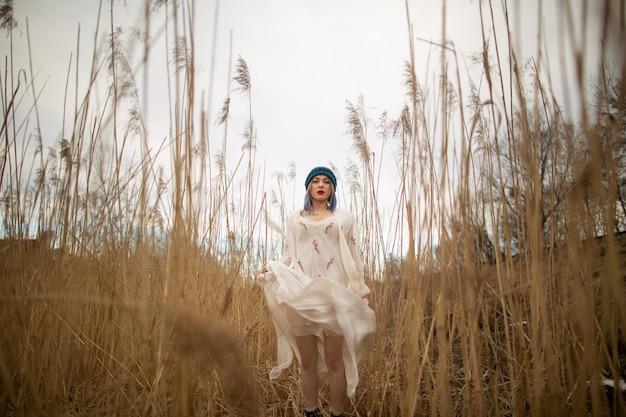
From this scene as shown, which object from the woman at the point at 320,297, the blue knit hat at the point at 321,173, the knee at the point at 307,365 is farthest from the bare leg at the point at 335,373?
the blue knit hat at the point at 321,173

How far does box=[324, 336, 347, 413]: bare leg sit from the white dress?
44mm

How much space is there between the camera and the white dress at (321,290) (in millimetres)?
1433

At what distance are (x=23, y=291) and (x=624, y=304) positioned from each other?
5.69 ft

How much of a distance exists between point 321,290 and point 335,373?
1.34 ft

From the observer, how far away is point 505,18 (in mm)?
929

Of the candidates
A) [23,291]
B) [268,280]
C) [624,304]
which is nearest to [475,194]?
[624,304]

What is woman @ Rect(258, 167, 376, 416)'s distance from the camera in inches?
56.6

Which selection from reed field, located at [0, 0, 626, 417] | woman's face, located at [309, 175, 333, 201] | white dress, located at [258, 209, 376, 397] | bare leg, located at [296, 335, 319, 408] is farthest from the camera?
woman's face, located at [309, 175, 333, 201]

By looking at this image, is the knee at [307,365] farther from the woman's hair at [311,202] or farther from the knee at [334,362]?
the woman's hair at [311,202]

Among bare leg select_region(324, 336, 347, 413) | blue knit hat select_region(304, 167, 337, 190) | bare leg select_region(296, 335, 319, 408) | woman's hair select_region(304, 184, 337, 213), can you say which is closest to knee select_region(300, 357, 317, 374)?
bare leg select_region(296, 335, 319, 408)

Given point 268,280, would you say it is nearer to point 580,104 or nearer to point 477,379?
point 477,379

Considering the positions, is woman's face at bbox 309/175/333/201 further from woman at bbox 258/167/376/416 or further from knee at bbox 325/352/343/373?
knee at bbox 325/352/343/373

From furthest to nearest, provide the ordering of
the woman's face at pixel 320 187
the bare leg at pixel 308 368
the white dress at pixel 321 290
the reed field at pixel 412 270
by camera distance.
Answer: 1. the woman's face at pixel 320 187
2. the bare leg at pixel 308 368
3. the white dress at pixel 321 290
4. the reed field at pixel 412 270

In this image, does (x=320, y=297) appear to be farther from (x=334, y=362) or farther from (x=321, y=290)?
(x=334, y=362)
